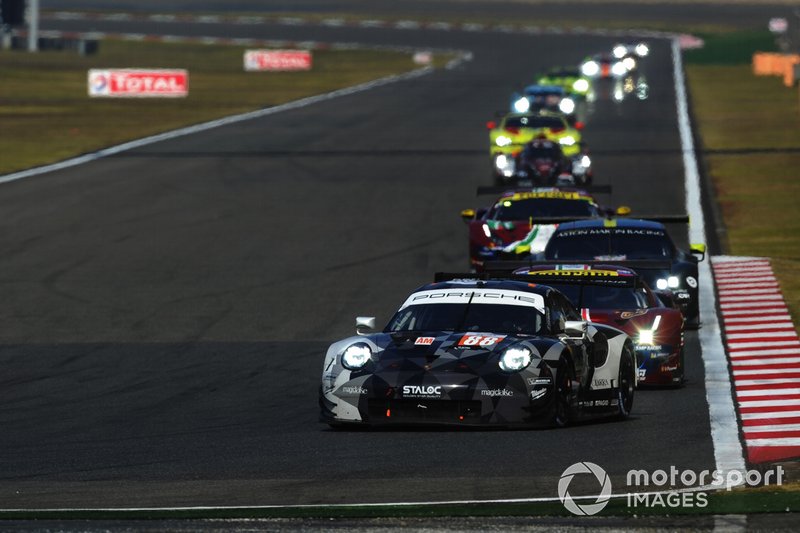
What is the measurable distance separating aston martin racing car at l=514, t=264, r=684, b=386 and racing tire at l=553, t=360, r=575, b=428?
9.07ft

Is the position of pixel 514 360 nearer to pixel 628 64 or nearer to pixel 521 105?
pixel 521 105

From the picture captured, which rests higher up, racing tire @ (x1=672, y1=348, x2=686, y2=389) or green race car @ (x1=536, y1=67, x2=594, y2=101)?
racing tire @ (x1=672, y1=348, x2=686, y2=389)

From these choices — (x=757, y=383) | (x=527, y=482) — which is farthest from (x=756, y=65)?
(x=527, y=482)

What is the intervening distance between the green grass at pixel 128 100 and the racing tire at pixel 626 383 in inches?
1129

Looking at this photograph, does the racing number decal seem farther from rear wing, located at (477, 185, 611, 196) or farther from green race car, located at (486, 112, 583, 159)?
green race car, located at (486, 112, 583, 159)

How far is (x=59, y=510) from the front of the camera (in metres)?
10.1

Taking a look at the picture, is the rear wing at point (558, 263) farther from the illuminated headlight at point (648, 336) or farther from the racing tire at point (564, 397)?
the racing tire at point (564, 397)

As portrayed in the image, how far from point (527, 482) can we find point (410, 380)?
221 cm

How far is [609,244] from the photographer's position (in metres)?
21.3

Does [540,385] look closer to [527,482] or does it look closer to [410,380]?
[410,380]

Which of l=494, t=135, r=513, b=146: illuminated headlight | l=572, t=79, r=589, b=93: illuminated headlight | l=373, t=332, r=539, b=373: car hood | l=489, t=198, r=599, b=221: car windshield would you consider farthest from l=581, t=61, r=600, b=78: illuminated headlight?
l=373, t=332, r=539, b=373: car hood

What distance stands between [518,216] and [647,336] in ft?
30.0

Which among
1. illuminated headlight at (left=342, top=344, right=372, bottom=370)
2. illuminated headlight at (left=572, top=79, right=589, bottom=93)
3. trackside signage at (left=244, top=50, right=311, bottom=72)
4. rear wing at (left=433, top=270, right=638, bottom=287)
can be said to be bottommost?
trackside signage at (left=244, top=50, right=311, bottom=72)

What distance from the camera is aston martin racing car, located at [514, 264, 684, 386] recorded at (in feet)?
53.1
